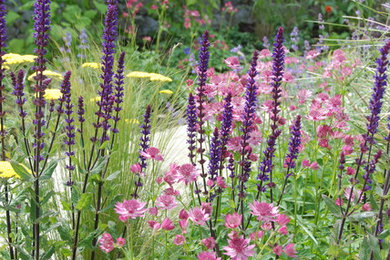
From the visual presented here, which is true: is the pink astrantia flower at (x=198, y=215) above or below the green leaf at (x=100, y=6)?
below

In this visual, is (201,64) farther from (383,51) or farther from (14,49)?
(14,49)

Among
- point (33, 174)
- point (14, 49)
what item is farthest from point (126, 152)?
point (14, 49)

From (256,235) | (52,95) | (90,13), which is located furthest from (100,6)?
(256,235)

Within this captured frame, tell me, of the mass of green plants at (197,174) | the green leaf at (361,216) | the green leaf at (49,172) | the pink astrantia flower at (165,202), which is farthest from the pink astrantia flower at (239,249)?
the green leaf at (49,172)

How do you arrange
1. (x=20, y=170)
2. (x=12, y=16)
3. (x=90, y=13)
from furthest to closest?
(x=90, y=13) < (x=12, y=16) < (x=20, y=170)

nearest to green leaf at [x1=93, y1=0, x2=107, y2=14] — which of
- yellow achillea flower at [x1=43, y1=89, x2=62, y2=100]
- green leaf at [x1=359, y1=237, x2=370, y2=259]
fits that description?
yellow achillea flower at [x1=43, y1=89, x2=62, y2=100]

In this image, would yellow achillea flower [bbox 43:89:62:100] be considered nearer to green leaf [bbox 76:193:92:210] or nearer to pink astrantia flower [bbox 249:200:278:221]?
green leaf [bbox 76:193:92:210]

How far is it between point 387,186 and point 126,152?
1725 mm

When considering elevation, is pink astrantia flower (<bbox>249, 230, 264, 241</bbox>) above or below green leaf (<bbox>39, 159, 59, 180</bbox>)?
below

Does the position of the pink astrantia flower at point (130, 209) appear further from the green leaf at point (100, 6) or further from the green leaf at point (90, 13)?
the green leaf at point (100, 6)

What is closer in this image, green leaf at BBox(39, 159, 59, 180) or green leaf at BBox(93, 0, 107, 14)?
green leaf at BBox(39, 159, 59, 180)

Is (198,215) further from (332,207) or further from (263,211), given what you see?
(332,207)

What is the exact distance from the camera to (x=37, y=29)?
206 centimetres

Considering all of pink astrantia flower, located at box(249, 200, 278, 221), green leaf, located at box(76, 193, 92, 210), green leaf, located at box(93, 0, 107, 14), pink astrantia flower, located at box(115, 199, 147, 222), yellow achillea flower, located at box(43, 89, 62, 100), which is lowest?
green leaf, located at box(76, 193, 92, 210)
